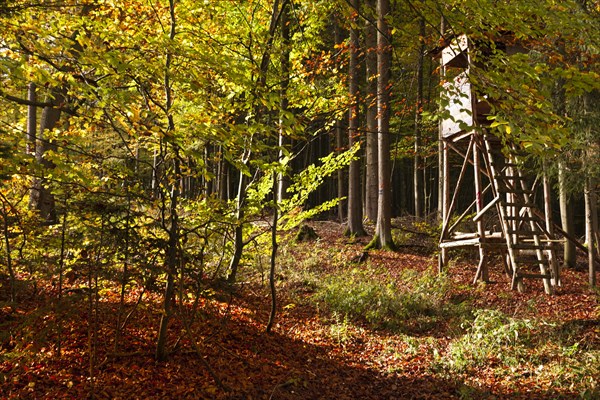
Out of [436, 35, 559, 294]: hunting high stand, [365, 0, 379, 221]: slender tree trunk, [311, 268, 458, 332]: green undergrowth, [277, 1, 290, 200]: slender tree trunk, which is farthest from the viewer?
[365, 0, 379, 221]: slender tree trunk

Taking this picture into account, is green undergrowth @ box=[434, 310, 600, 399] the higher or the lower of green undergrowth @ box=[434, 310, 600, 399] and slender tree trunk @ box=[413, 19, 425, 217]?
the lower

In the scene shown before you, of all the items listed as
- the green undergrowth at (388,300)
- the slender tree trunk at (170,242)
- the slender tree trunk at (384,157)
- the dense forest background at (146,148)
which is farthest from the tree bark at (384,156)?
the slender tree trunk at (170,242)

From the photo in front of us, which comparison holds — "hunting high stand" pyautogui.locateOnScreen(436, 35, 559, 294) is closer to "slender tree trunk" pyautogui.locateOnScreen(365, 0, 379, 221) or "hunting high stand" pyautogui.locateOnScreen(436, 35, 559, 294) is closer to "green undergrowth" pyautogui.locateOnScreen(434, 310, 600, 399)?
"green undergrowth" pyautogui.locateOnScreen(434, 310, 600, 399)

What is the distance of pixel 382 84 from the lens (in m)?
14.5

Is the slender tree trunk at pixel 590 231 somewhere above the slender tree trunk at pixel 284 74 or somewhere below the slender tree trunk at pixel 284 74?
below

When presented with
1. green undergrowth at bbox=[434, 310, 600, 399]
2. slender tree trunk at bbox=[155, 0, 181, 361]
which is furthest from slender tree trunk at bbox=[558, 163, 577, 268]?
slender tree trunk at bbox=[155, 0, 181, 361]

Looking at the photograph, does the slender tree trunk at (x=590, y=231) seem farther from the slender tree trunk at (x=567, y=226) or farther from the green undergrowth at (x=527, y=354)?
the green undergrowth at (x=527, y=354)

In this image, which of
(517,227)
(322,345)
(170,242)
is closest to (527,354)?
(322,345)

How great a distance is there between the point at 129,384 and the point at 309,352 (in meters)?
3.15

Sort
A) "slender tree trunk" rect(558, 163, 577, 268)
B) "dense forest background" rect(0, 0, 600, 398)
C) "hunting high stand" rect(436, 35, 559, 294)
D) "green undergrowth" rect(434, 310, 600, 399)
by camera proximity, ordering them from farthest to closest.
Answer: "slender tree trunk" rect(558, 163, 577, 268) → "hunting high stand" rect(436, 35, 559, 294) → "green undergrowth" rect(434, 310, 600, 399) → "dense forest background" rect(0, 0, 600, 398)

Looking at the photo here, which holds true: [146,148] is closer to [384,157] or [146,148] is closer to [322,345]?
[322,345]

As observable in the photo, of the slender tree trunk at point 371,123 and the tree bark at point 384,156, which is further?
the slender tree trunk at point 371,123

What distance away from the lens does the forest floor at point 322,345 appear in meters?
5.28

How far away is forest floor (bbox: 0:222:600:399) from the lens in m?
5.28
